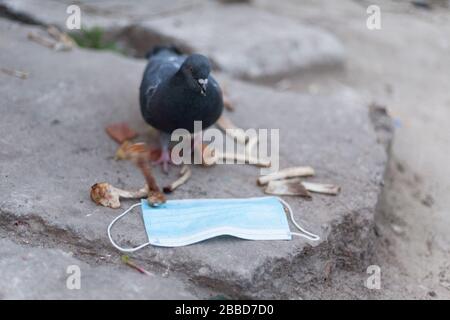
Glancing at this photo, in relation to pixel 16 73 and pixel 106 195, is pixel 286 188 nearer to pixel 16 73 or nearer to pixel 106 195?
pixel 106 195

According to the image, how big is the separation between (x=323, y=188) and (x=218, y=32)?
2787mm

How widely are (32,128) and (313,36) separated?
3342 mm

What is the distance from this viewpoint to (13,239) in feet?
10.0

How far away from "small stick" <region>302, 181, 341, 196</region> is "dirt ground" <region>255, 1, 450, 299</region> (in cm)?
44

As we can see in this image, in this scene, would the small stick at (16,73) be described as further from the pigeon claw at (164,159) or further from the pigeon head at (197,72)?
the pigeon head at (197,72)

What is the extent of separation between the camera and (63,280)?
9.13 ft

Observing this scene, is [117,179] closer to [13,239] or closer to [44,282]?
[13,239]

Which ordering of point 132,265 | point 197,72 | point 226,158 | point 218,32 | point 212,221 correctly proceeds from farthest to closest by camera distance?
1. point 218,32
2. point 226,158
3. point 197,72
4. point 212,221
5. point 132,265

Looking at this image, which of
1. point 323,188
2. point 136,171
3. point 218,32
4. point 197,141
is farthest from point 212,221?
point 218,32

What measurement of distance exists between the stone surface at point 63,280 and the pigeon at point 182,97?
1003 mm

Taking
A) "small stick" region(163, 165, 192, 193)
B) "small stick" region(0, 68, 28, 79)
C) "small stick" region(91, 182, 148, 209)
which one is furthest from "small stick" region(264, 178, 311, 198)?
"small stick" region(0, 68, 28, 79)

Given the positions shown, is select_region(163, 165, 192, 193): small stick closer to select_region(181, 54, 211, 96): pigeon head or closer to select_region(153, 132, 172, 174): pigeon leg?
select_region(153, 132, 172, 174): pigeon leg

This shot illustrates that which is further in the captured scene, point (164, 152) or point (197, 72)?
point (164, 152)
